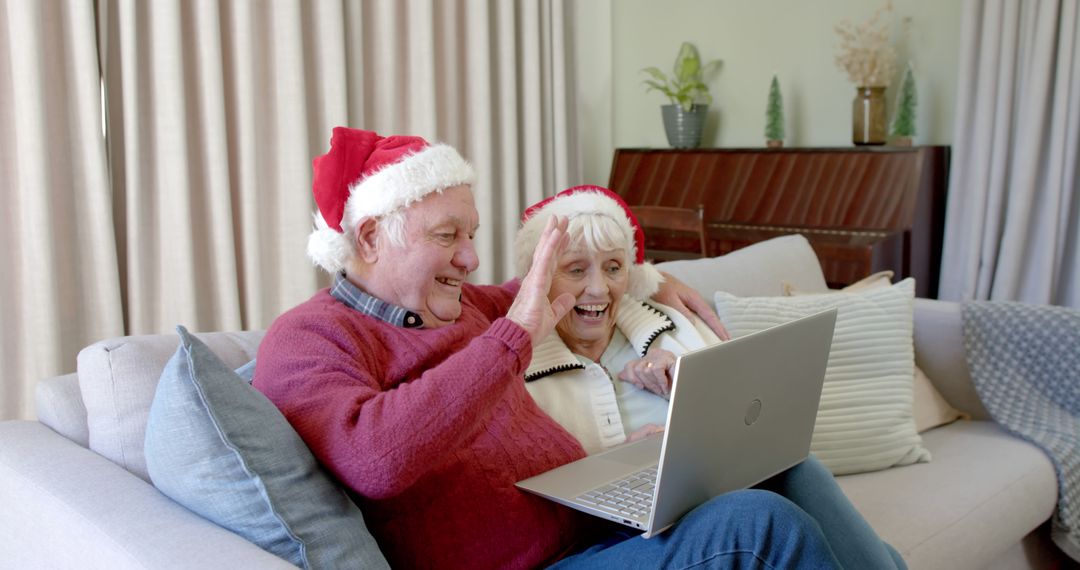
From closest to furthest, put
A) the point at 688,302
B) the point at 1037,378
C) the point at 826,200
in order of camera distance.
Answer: the point at 688,302
the point at 1037,378
the point at 826,200

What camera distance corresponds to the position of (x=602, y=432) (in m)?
1.66

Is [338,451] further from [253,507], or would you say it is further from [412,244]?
[412,244]

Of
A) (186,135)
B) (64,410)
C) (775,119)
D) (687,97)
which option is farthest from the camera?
(687,97)

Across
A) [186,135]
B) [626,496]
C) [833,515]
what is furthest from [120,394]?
[186,135]

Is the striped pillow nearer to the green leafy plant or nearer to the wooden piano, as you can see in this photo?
the wooden piano

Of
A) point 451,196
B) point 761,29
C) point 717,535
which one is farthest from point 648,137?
point 717,535

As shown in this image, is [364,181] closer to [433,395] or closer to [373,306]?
[373,306]

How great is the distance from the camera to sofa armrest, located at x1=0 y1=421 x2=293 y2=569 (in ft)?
3.34

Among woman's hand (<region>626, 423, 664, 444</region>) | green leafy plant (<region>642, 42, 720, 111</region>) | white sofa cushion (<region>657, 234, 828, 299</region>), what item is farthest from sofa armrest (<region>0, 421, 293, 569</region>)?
green leafy plant (<region>642, 42, 720, 111</region>)

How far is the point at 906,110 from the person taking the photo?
3740mm

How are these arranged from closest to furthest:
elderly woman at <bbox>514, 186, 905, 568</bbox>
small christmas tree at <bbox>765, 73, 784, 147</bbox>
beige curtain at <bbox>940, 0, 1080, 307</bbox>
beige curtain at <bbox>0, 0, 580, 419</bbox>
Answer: elderly woman at <bbox>514, 186, 905, 568</bbox> < beige curtain at <bbox>0, 0, 580, 419</bbox> < beige curtain at <bbox>940, 0, 1080, 307</bbox> < small christmas tree at <bbox>765, 73, 784, 147</bbox>

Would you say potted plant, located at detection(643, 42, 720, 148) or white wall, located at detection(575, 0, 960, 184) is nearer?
white wall, located at detection(575, 0, 960, 184)

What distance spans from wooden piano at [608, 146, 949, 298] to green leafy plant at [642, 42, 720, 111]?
0.29 metres

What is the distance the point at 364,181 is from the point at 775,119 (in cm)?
297
